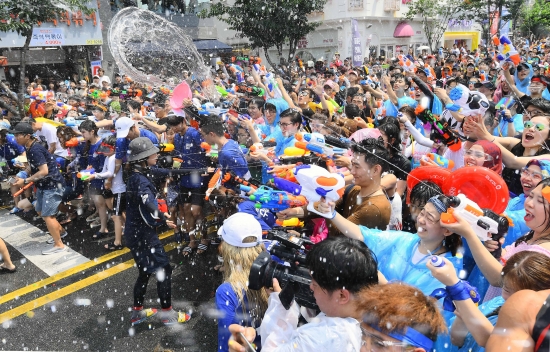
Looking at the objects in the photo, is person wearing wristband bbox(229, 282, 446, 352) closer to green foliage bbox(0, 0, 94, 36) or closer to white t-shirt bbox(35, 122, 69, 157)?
white t-shirt bbox(35, 122, 69, 157)

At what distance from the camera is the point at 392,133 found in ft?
14.7

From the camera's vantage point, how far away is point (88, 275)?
4.92 m

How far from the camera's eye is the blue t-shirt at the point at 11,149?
6.81 meters

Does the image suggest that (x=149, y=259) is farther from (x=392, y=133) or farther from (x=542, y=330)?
(x=542, y=330)

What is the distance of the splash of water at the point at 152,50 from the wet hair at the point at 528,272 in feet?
21.1

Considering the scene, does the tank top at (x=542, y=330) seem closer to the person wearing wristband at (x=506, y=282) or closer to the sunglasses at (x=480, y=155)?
the person wearing wristband at (x=506, y=282)

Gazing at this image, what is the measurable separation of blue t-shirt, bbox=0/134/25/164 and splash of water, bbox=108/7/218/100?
7.24ft

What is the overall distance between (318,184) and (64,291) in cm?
357

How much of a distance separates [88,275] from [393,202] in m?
3.54

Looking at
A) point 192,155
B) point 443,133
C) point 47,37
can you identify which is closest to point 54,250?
point 192,155

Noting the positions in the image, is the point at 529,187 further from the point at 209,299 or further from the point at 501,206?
the point at 209,299

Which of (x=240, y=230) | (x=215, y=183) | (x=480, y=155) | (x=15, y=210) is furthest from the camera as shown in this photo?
(x=15, y=210)

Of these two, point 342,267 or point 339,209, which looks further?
point 339,209

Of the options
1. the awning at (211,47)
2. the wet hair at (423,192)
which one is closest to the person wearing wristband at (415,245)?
the wet hair at (423,192)
